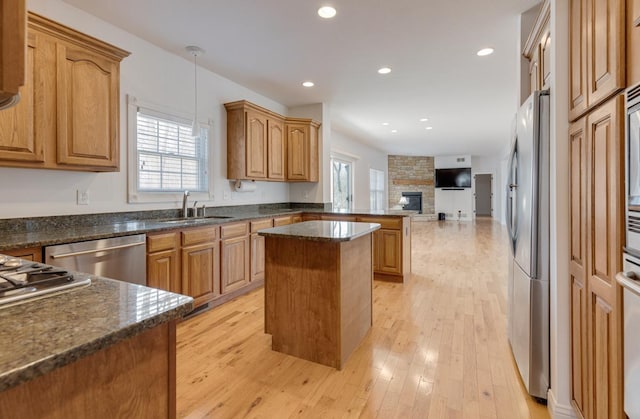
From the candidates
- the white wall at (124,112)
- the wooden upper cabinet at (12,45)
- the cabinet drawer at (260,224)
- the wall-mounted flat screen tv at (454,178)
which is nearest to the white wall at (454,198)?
the wall-mounted flat screen tv at (454,178)

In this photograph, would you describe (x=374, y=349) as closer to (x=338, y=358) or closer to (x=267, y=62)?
(x=338, y=358)

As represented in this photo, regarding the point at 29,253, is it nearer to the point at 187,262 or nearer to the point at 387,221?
the point at 187,262

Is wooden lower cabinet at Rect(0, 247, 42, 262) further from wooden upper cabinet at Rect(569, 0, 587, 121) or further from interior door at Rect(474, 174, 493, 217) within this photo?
interior door at Rect(474, 174, 493, 217)

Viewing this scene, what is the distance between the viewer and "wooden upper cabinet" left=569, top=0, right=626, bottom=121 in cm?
115

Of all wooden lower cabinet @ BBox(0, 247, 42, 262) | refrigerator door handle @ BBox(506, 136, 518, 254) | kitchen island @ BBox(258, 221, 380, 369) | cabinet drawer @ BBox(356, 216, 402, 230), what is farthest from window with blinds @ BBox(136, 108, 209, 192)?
refrigerator door handle @ BBox(506, 136, 518, 254)

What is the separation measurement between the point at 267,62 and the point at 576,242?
11.1ft

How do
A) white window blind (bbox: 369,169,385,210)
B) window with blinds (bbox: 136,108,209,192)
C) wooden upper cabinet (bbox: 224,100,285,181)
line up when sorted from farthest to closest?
white window blind (bbox: 369,169,385,210), wooden upper cabinet (bbox: 224,100,285,181), window with blinds (bbox: 136,108,209,192)

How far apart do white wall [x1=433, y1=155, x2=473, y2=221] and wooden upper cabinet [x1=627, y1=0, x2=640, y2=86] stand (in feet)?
38.8

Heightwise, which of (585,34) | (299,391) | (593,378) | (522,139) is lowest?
(299,391)

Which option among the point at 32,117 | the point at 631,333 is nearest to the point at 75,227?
the point at 32,117

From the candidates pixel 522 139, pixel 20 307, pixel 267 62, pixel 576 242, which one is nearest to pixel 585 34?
pixel 522 139

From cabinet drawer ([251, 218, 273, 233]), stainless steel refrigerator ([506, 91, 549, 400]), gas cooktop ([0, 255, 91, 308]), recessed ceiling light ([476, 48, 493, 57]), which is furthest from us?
cabinet drawer ([251, 218, 273, 233])

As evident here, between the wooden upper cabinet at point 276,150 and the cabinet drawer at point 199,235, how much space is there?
161 centimetres

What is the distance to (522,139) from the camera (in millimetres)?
1985
